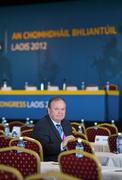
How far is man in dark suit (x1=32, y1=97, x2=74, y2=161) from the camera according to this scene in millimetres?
5430

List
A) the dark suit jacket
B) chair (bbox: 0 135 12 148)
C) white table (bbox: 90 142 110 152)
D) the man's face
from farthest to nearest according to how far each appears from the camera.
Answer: white table (bbox: 90 142 110 152) < chair (bbox: 0 135 12 148) < the man's face < the dark suit jacket

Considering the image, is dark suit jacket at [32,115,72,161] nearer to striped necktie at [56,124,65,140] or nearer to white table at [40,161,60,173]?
striped necktie at [56,124,65,140]

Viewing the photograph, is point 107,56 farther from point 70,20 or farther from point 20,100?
point 20,100

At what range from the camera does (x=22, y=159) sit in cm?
398

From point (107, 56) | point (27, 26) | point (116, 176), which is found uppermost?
point (27, 26)

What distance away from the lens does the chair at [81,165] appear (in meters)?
3.65

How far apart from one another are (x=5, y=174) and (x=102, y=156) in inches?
86.3

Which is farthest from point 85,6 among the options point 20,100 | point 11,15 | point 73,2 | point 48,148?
point 48,148

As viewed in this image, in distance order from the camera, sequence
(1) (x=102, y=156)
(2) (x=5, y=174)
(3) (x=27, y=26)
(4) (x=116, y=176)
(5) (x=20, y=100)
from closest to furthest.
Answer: (2) (x=5, y=174), (4) (x=116, y=176), (1) (x=102, y=156), (5) (x=20, y=100), (3) (x=27, y=26)

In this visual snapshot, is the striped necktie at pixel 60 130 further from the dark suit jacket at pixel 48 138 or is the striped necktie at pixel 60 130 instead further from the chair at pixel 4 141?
the chair at pixel 4 141

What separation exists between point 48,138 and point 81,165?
1.79 meters

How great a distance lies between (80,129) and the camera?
7723 mm

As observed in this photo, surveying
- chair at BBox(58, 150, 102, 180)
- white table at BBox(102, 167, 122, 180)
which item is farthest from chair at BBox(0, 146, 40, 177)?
white table at BBox(102, 167, 122, 180)

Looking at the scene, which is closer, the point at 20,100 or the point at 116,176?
the point at 116,176
